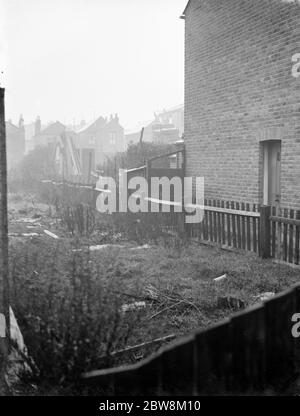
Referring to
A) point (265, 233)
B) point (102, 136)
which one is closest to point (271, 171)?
point (265, 233)

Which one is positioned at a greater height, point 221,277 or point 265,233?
point 265,233

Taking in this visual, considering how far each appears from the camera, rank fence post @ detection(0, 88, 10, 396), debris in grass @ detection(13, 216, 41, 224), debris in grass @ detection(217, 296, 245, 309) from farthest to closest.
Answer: debris in grass @ detection(13, 216, 41, 224) < debris in grass @ detection(217, 296, 245, 309) < fence post @ detection(0, 88, 10, 396)

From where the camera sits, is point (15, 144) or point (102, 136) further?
point (102, 136)

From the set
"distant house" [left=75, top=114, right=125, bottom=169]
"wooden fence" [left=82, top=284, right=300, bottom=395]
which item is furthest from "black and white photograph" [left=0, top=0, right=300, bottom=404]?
"distant house" [left=75, top=114, right=125, bottom=169]

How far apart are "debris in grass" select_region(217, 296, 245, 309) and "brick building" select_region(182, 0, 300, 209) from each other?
4.52 meters

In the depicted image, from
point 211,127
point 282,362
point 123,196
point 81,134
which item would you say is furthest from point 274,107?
point 81,134

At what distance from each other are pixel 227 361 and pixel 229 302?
10.2 feet

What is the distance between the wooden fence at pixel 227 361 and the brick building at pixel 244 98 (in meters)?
7.04

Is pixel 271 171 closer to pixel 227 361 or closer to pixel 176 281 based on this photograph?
pixel 176 281

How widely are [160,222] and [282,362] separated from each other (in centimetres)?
843

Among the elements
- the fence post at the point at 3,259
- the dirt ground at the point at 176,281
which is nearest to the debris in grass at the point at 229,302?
the dirt ground at the point at 176,281

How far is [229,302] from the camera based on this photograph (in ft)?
18.2

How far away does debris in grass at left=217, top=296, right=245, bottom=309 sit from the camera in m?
5.46

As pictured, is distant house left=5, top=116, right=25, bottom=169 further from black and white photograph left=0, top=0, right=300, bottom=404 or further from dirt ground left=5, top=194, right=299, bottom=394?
dirt ground left=5, top=194, right=299, bottom=394
